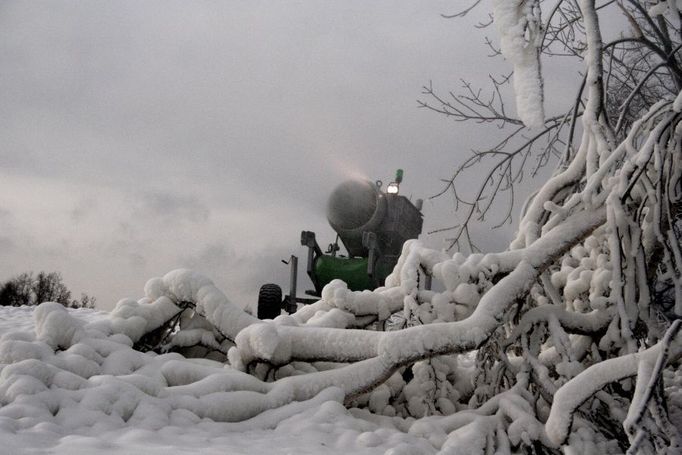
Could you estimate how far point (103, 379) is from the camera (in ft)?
10.1

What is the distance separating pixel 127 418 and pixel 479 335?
2000 millimetres

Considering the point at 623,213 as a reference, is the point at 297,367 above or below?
below

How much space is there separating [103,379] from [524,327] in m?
2.70

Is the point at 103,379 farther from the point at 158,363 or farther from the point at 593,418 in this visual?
the point at 593,418

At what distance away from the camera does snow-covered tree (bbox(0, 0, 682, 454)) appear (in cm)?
315

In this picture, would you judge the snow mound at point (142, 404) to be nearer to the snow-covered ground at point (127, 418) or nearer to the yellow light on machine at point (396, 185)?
the snow-covered ground at point (127, 418)

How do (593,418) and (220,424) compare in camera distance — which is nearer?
(220,424)

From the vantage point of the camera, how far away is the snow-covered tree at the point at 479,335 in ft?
10.3

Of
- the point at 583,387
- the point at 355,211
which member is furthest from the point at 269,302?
the point at 583,387

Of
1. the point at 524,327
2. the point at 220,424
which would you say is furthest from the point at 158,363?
the point at 524,327

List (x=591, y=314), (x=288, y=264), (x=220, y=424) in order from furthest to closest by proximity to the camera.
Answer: (x=288, y=264), (x=591, y=314), (x=220, y=424)

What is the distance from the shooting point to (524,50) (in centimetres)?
380

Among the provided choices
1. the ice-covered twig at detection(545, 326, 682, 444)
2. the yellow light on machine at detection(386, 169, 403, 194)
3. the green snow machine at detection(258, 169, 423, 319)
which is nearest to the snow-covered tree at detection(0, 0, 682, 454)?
the ice-covered twig at detection(545, 326, 682, 444)

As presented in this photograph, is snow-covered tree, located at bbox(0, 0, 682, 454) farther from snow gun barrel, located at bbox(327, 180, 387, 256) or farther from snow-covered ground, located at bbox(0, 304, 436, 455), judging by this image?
snow gun barrel, located at bbox(327, 180, 387, 256)
